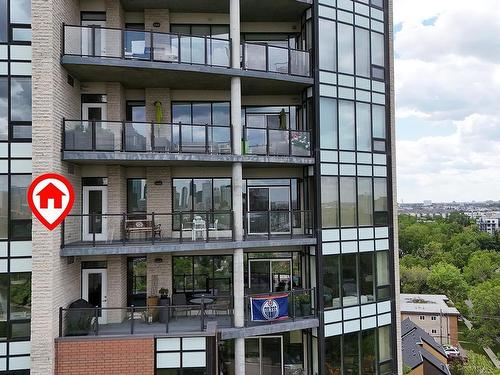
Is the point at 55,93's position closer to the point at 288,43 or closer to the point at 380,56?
the point at 288,43

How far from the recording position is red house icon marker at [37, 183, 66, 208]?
819cm

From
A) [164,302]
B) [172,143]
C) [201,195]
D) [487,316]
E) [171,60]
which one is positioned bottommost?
[487,316]

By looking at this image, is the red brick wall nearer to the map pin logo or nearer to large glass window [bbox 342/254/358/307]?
the map pin logo

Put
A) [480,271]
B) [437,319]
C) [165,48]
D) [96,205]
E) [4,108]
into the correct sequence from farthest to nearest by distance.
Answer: [480,271] → [437,319] → [96,205] → [165,48] → [4,108]

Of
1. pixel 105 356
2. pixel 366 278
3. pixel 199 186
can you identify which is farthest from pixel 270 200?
pixel 105 356

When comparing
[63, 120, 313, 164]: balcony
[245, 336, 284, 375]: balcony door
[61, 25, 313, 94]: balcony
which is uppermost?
[61, 25, 313, 94]: balcony

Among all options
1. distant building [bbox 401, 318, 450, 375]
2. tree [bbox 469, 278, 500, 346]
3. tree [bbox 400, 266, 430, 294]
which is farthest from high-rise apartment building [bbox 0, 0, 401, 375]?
tree [bbox 400, 266, 430, 294]

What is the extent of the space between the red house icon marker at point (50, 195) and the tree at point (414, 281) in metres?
68.0

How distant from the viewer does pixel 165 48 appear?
12758 mm

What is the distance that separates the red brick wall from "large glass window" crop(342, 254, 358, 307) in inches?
261

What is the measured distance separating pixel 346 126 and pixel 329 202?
281cm

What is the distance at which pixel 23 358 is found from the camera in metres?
11.1

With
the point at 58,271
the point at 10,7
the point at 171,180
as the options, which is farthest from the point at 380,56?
the point at 58,271

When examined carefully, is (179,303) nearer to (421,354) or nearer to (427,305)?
(421,354)
